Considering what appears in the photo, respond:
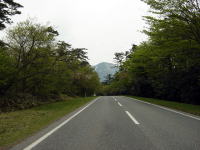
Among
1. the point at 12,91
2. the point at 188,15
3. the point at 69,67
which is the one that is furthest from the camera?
the point at 69,67

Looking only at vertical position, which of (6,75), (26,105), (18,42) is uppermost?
(18,42)

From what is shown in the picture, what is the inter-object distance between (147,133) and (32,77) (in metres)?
18.5

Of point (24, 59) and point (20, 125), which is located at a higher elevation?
point (24, 59)

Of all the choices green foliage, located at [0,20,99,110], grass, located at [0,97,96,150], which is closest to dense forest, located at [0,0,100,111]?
green foliage, located at [0,20,99,110]

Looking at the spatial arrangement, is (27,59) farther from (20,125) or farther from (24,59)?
(20,125)

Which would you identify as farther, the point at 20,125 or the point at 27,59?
the point at 27,59

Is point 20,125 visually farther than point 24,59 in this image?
No

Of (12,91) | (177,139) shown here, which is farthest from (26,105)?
(177,139)

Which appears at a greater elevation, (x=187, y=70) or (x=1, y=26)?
(x=1, y=26)

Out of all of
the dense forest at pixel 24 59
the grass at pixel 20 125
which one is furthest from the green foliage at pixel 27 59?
the grass at pixel 20 125

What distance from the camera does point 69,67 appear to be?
27.5 meters

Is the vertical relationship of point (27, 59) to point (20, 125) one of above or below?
above

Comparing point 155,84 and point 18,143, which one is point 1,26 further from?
point 155,84

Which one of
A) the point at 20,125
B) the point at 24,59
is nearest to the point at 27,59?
the point at 24,59
